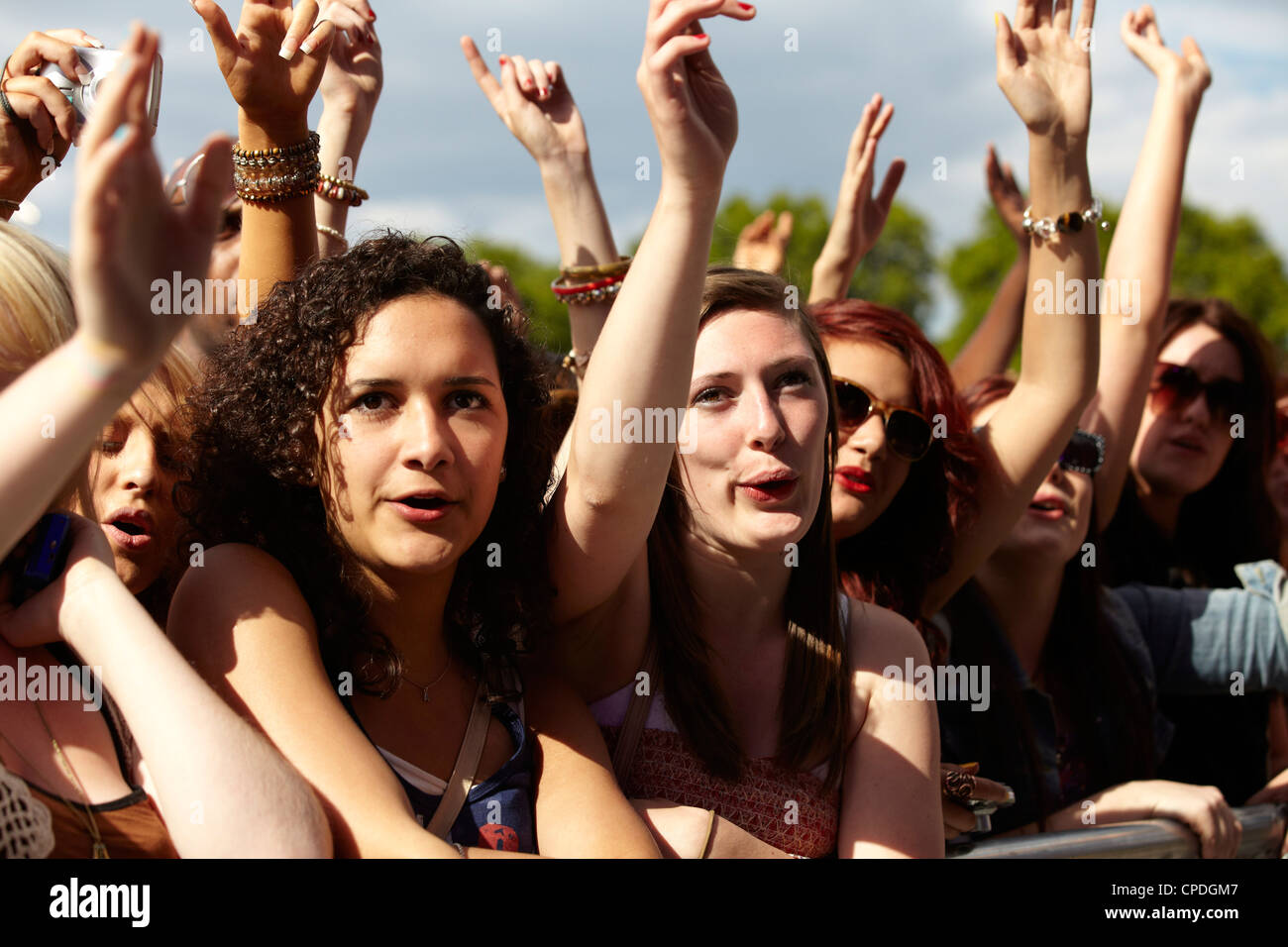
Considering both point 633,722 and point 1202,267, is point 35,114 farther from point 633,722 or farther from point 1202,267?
point 1202,267

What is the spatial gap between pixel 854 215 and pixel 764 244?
92 cm

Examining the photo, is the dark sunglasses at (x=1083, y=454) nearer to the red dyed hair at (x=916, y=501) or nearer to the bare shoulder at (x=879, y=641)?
the red dyed hair at (x=916, y=501)

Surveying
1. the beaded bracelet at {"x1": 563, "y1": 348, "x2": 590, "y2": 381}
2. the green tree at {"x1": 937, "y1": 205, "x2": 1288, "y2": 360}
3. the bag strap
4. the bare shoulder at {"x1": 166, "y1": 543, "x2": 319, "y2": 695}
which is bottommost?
the bag strap

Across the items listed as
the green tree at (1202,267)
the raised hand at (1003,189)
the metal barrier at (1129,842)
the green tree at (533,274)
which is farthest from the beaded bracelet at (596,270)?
the green tree at (1202,267)

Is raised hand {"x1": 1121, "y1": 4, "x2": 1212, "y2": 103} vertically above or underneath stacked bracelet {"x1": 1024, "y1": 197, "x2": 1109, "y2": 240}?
above

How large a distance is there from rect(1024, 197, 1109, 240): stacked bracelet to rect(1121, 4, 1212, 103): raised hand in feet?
2.75

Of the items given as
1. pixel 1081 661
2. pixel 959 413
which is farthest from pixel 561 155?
pixel 1081 661

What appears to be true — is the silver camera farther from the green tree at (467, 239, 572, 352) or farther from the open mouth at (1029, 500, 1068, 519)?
the green tree at (467, 239, 572, 352)

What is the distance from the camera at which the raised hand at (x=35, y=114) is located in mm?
2611

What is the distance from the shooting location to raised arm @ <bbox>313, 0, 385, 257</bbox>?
324 cm

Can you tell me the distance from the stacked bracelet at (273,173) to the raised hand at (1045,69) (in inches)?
74.7

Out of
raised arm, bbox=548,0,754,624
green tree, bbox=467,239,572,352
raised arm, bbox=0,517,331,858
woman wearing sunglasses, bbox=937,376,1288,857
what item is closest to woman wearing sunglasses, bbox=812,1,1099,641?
woman wearing sunglasses, bbox=937,376,1288,857
